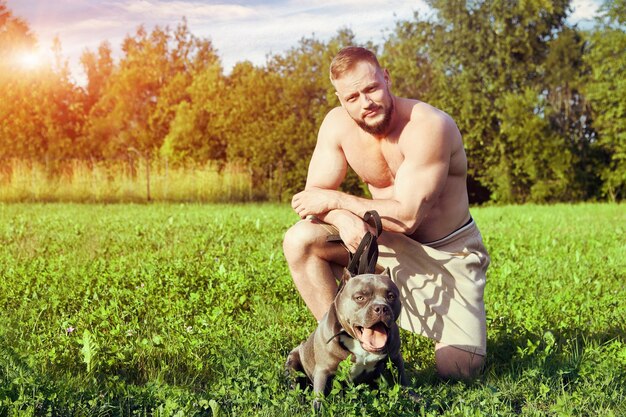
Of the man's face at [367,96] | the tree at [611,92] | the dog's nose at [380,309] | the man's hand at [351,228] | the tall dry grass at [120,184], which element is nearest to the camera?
the dog's nose at [380,309]

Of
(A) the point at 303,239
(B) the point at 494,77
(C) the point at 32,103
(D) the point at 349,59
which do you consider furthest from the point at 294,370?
(C) the point at 32,103

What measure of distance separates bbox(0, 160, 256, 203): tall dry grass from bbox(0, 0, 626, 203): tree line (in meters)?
1.25

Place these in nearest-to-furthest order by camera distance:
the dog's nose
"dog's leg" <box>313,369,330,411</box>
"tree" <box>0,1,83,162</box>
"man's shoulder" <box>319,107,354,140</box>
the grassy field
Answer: the dog's nose
"dog's leg" <box>313,369,330,411</box>
the grassy field
"man's shoulder" <box>319,107,354,140</box>
"tree" <box>0,1,83,162</box>

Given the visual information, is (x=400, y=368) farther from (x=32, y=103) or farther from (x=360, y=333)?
(x=32, y=103)

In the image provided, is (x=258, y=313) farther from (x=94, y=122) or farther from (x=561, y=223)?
(x=94, y=122)

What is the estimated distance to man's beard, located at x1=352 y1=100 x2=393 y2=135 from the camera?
4164 mm

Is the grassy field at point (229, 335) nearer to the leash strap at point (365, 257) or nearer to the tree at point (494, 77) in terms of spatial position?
the leash strap at point (365, 257)

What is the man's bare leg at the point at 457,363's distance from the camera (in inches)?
162

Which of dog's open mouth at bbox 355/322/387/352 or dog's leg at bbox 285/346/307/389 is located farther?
dog's leg at bbox 285/346/307/389

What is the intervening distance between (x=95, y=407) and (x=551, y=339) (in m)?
2.71

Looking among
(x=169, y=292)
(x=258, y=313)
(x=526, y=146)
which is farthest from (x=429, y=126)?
(x=526, y=146)

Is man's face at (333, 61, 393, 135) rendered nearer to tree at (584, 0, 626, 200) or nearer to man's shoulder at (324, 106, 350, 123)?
man's shoulder at (324, 106, 350, 123)

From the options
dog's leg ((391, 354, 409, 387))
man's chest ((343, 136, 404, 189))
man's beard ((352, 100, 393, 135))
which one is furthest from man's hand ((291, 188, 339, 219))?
dog's leg ((391, 354, 409, 387))

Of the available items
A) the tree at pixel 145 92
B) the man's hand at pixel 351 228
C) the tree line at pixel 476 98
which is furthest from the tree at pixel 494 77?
the man's hand at pixel 351 228
